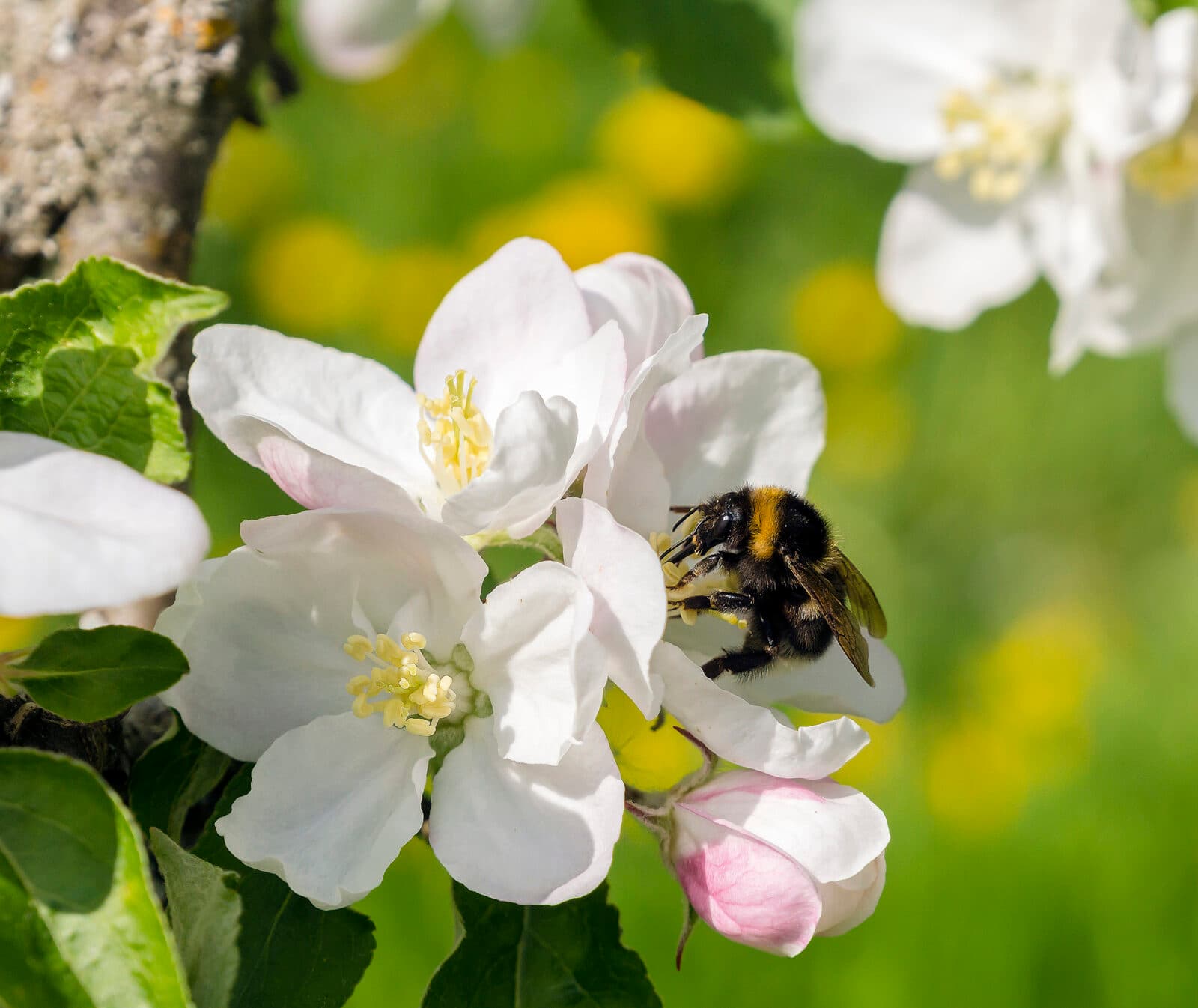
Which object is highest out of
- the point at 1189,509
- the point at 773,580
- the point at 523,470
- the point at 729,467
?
the point at 523,470

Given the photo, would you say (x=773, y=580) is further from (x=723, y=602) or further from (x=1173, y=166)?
(x=1173, y=166)

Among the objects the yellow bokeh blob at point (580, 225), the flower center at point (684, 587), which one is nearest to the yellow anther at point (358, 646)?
the flower center at point (684, 587)

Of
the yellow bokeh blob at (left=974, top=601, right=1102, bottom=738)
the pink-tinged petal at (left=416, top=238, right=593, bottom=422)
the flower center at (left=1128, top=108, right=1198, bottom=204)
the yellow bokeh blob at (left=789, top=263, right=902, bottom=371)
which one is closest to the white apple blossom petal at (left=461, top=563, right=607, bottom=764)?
the pink-tinged petal at (left=416, top=238, right=593, bottom=422)

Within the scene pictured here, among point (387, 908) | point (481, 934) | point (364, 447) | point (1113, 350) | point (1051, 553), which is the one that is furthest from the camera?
point (1051, 553)

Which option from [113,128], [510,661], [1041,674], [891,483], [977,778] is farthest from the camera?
[891,483]

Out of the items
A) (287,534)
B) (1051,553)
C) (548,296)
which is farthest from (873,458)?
(287,534)

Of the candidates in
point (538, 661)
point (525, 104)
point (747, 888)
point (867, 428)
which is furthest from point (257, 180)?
point (747, 888)

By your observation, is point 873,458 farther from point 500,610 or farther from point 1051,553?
point 500,610
